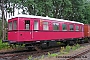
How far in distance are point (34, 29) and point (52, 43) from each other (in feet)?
10.9

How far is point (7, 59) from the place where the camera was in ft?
42.4

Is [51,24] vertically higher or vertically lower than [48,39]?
higher

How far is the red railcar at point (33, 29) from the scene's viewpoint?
15.5m

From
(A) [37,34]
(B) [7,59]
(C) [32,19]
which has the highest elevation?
(C) [32,19]

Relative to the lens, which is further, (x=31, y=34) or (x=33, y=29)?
(x=33, y=29)

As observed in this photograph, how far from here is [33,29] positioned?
16.2m

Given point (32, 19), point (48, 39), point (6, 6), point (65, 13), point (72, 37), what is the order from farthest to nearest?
point (65, 13)
point (6, 6)
point (72, 37)
point (48, 39)
point (32, 19)

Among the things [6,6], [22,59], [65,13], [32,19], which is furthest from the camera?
[65,13]

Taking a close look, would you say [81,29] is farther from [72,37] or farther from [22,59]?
[22,59]

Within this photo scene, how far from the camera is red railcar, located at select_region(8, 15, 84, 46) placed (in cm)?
1555

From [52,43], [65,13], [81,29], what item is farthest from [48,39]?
[65,13]

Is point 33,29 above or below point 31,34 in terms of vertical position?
above

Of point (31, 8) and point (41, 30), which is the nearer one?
point (41, 30)

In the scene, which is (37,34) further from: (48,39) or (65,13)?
(65,13)
